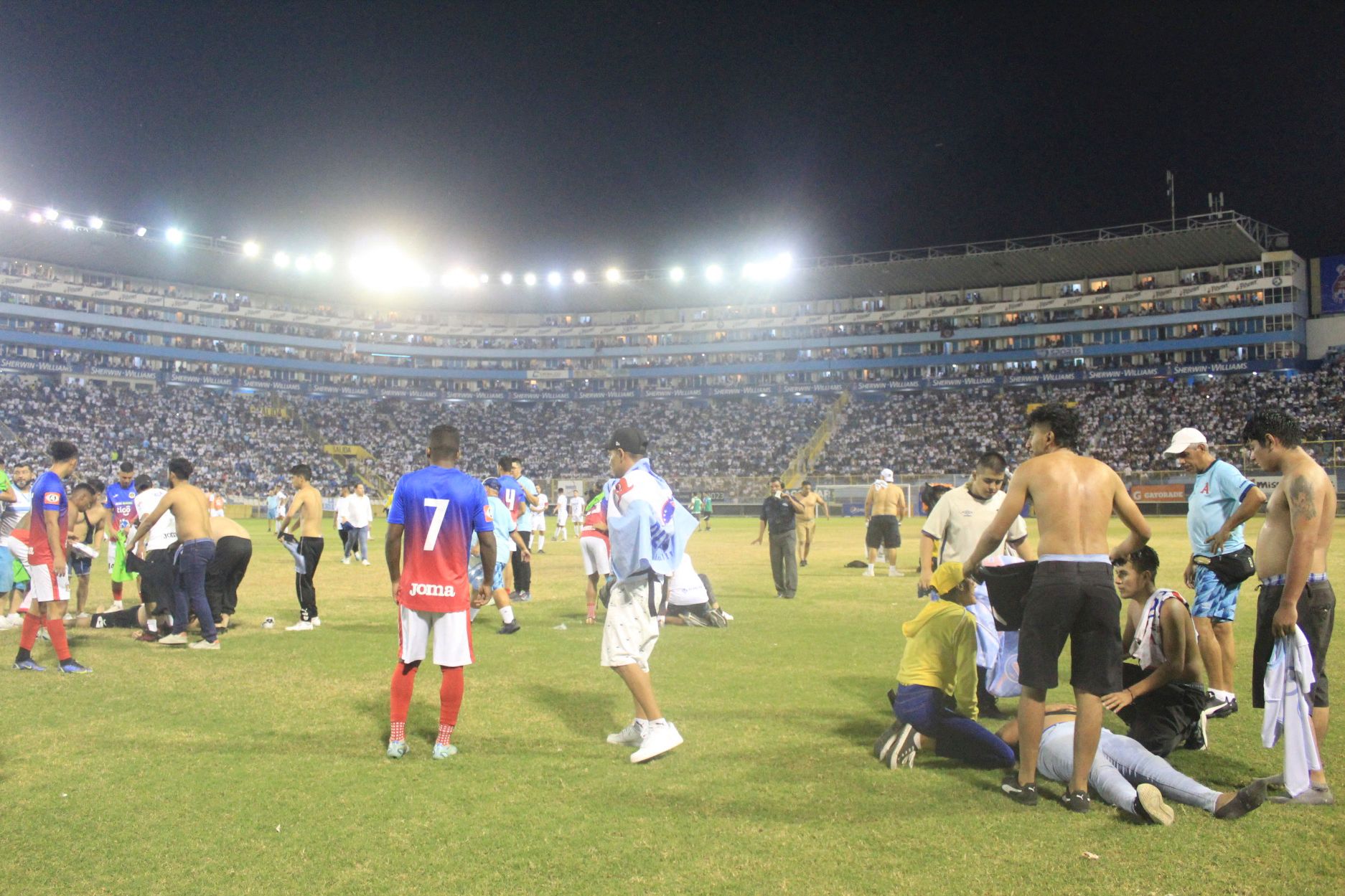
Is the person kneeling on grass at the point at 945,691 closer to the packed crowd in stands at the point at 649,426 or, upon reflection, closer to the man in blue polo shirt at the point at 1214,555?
the man in blue polo shirt at the point at 1214,555

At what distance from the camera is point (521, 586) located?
14680 millimetres

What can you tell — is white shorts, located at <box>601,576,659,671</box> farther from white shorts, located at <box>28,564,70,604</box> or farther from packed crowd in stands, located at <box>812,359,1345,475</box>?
packed crowd in stands, located at <box>812,359,1345,475</box>

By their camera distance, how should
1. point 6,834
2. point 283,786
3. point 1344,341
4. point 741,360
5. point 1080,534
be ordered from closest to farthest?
point 6,834
point 1080,534
point 283,786
point 1344,341
point 741,360

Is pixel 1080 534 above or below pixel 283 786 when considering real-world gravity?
above

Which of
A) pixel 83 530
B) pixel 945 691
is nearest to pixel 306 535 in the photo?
pixel 83 530

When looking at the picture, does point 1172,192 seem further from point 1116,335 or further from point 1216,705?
point 1216,705

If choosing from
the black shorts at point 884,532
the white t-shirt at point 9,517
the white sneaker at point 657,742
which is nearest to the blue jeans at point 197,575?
the white t-shirt at point 9,517

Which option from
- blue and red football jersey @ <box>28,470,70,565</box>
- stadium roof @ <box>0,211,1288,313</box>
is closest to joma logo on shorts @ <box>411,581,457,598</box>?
blue and red football jersey @ <box>28,470,70,565</box>

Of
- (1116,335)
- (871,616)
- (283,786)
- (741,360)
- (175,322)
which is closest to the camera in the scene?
(283,786)

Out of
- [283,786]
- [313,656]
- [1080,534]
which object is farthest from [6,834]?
[1080,534]

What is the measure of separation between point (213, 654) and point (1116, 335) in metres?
66.5

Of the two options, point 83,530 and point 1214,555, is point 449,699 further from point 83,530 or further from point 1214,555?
point 83,530

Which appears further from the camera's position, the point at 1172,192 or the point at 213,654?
the point at 1172,192

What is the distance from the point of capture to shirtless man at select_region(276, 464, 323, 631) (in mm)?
11445
